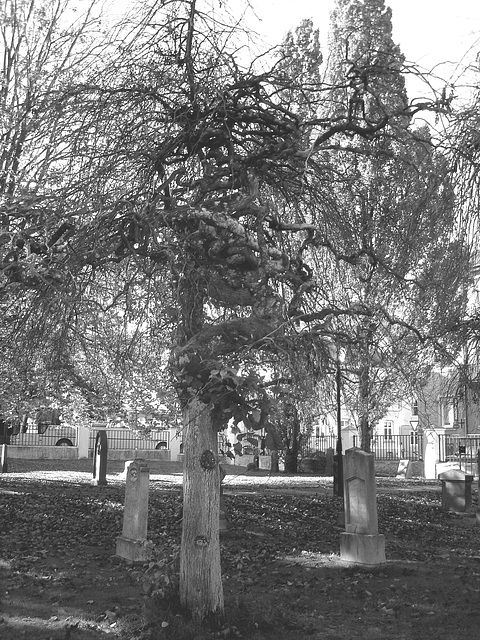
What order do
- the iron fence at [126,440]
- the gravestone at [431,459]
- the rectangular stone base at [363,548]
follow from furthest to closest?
the iron fence at [126,440] < the gravestone at [431,459] < the rectangular stone base at [363,548]

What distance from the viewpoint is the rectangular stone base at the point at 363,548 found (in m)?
10.2

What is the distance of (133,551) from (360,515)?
3.23 m

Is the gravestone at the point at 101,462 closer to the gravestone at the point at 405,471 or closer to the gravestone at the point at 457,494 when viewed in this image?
the gravestone at the point at 457,494

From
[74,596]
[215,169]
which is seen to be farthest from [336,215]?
[74,596]

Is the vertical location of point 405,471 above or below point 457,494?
below

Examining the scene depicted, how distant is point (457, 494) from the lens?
16.1m

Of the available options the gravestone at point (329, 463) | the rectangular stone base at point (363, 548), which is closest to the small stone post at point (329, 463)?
the gravestone at point (329, 463)

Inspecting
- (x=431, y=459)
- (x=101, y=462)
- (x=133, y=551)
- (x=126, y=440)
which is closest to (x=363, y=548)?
(x=133, y=551)

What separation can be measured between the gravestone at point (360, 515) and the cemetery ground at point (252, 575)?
0.26 metres

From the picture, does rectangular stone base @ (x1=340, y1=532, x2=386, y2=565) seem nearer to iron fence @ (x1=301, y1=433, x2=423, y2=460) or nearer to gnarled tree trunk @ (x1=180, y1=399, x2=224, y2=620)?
gnarled tree trunk @ (x1=180, y1=399, x2=224, y2=620)

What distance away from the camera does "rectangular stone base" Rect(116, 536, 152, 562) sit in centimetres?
1002

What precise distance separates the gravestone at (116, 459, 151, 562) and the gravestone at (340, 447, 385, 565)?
9.33ft

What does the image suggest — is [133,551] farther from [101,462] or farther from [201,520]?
[101,462]

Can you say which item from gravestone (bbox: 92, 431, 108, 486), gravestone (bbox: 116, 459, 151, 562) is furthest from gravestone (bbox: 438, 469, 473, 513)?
gravestone (bbox: 92, 431, 108, 486)
